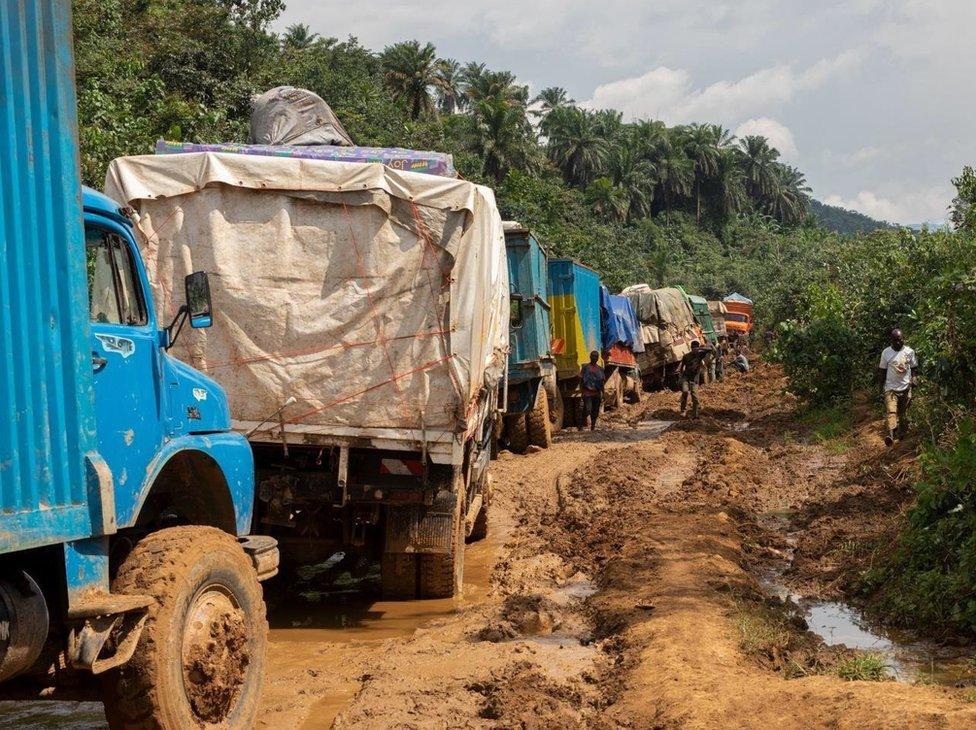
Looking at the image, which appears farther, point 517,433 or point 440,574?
point 517,433

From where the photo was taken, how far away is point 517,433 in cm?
1677

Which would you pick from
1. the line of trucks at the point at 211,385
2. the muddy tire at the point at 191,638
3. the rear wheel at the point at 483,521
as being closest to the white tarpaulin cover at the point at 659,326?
the line of trucks at the point at 211,385

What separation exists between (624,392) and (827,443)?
32.2ft

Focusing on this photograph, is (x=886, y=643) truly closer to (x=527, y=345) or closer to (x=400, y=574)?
(x=400, y=574)

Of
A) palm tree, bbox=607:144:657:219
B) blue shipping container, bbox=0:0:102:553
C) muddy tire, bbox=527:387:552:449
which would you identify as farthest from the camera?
palm tree, bbox=607:144:657:219

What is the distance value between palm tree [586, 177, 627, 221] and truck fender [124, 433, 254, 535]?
2783 inches

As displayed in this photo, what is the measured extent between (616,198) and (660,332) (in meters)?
50.2

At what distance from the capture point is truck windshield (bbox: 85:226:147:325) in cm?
451

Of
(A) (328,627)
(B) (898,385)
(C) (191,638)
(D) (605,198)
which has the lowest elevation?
(A) (328,627)

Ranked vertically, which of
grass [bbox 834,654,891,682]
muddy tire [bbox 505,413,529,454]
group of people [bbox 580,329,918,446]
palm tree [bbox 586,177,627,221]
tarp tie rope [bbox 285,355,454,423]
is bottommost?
grass [bbox 834,654,891,682]

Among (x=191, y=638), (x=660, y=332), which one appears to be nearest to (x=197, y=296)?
(x=191, y=638)

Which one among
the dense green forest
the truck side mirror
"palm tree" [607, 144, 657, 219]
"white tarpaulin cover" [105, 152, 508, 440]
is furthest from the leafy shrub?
"palm tree" [607, 144, 657, 219]

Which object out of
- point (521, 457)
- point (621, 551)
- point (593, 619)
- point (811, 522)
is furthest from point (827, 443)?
point (593, 619)

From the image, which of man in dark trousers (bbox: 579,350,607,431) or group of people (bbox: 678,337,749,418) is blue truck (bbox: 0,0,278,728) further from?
group of people (bbox: 678,337,749,418)
